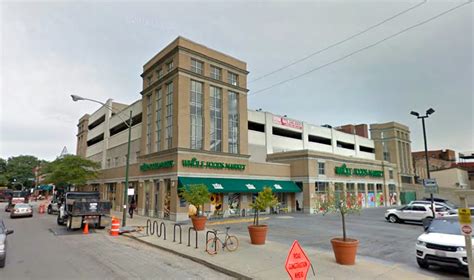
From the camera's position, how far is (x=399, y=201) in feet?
181

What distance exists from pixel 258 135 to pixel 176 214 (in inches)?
841

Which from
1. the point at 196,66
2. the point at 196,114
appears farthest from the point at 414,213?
the point at 196,66

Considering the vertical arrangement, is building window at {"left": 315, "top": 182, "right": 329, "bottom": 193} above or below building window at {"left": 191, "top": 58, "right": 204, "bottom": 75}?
below

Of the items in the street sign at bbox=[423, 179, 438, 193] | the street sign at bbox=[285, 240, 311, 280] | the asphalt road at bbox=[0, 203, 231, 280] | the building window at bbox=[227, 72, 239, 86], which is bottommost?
the asphalt road at bbox=[0, 203, 231, 280]

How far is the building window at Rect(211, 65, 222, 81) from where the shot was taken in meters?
31.7

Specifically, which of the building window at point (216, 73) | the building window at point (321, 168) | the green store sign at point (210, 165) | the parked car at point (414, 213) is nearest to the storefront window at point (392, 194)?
the building window at point (321, 168)

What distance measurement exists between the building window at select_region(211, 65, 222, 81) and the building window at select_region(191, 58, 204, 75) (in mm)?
1461

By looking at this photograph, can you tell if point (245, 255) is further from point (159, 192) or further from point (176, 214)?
point (159, 192)

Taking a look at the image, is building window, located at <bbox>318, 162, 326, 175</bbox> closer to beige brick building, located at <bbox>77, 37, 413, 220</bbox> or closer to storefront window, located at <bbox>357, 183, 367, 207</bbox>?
beige brick building, located at <bbox>77, 37, 413, 220</bbox>

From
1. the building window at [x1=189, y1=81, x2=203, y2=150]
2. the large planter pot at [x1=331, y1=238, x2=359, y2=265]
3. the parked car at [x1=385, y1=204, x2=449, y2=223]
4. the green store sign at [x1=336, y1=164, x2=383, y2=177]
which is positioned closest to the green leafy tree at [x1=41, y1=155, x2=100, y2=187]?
the building window at [x1=189, y1=81, x2=203, y2=150]

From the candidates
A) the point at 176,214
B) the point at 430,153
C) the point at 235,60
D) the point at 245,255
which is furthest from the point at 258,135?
the point at 430,153

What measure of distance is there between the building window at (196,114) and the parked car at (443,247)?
2151cm

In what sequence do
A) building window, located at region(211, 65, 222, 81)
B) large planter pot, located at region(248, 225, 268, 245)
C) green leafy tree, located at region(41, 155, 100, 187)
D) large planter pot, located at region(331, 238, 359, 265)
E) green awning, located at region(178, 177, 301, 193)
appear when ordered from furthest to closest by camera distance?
1. green leafy tree, located at region(41, 155, 100, 187)
2. building window, located at region(211, 65, 222, 81)
3. green awning, located at region(178, 177, 301, 193)
4. large planter pot, located at region(248, 225, 268, 245)
5. large planter pot, located at region(331, 238, 359, 265)

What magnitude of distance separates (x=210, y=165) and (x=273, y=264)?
18810 mm
